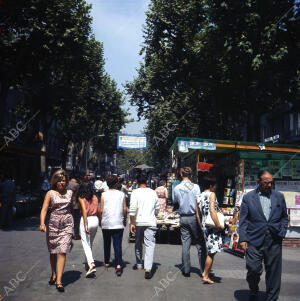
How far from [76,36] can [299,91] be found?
34.7 feet

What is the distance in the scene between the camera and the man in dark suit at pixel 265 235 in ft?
15.1

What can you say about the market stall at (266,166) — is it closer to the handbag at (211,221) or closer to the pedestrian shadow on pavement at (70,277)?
the handbag at (211,221)

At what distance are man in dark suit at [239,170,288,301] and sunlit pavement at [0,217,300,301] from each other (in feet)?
2.45

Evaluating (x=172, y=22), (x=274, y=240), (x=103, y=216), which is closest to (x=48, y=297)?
(x=103, y=216)

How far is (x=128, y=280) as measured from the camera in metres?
5.90

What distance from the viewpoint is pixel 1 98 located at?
17.1 meters

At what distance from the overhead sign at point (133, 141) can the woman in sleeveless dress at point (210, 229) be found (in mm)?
16664

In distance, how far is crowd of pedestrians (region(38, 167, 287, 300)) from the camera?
4.62 metres

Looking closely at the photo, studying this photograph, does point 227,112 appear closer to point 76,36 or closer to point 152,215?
point 76,36

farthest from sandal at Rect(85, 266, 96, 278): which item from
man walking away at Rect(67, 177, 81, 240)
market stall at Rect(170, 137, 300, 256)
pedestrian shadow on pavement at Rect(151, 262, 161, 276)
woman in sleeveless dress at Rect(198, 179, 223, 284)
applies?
market stall at Rect(170, 137, 300, 256)

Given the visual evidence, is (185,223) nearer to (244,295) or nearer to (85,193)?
(244,295)

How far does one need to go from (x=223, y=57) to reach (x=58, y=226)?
38.6 ft

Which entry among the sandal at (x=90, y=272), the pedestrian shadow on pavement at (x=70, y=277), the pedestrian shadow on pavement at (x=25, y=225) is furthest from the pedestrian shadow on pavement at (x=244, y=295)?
the pedestrian shadow on pavement at (x=25, y=225)

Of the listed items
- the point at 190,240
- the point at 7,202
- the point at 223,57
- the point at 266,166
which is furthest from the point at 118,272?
the point at 223,57
